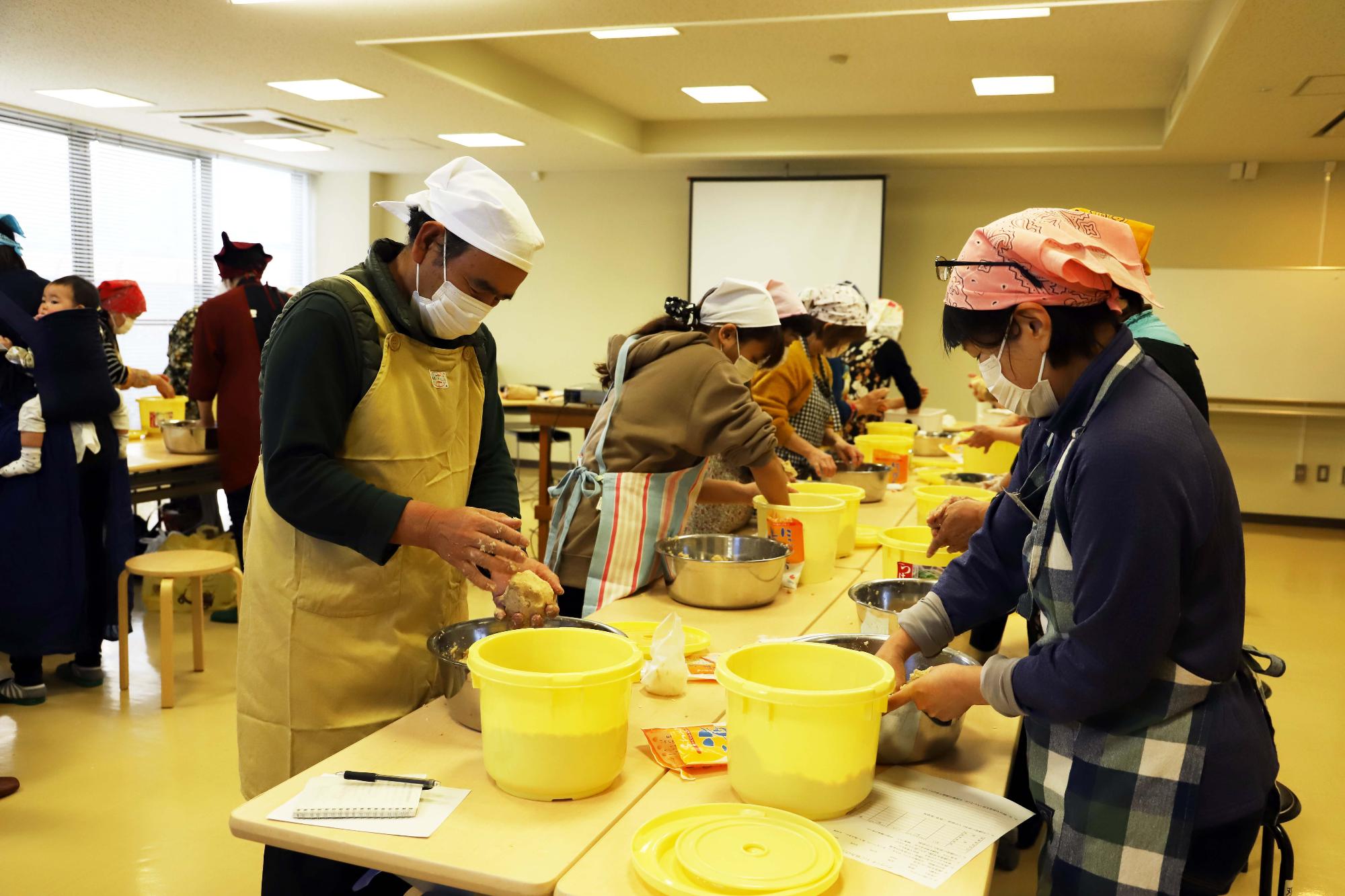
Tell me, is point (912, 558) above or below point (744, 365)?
below

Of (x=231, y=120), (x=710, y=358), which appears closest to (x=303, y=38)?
(x=231, y=120)

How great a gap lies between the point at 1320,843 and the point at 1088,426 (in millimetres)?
2570

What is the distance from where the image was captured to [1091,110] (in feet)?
24.0

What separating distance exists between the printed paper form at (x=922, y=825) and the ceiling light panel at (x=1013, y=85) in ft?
19.6

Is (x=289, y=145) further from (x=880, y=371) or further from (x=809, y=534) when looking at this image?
(x=809, y=534)

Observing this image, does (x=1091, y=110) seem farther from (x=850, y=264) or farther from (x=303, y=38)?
(x=303, y=38)

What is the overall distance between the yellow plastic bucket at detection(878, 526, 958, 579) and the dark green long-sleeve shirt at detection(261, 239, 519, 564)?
110cm

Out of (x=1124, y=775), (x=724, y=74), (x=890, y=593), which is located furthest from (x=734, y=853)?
(x=724, y=74)

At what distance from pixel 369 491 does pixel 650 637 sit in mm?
647

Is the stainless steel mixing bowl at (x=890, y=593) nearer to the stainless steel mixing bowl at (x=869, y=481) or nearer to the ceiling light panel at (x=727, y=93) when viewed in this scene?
the stainless steel mixing bowl at (x=869, y=481)

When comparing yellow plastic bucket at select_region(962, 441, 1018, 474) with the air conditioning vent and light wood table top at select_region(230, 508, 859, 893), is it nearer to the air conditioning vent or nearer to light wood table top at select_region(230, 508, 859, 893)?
light wood table top at select_region(230, 508, 859, 893)

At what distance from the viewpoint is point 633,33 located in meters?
5.55

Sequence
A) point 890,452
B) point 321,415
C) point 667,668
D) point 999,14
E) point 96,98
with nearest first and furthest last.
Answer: point 321,415, point 667,668, point 890,452, point 999,14, point 96,98

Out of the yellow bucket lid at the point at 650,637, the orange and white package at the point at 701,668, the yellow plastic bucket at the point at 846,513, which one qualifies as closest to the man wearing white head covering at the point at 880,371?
the yellow plastic bucket at the point at 846,513
